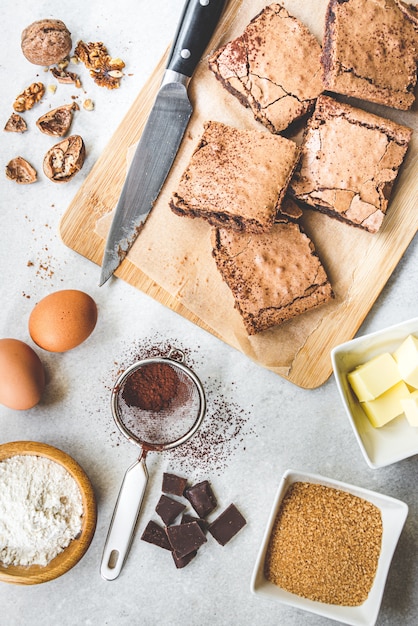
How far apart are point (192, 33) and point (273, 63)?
337mm

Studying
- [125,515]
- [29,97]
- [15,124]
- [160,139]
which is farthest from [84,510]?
[29,97]

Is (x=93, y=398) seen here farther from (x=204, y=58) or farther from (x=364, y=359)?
(x=204, y=58)

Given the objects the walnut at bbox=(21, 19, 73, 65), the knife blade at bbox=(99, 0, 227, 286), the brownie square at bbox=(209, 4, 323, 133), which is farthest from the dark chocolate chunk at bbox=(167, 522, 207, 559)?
the walnut at bbox=(21, 19, 73, 65)

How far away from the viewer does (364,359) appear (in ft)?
6.60

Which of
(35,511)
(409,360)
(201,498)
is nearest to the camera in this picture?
(409,360)

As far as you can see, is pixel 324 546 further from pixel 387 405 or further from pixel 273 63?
pixel 273 63

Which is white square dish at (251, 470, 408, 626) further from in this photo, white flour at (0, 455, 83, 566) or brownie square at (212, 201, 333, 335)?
white flour at (0, 455, 83, 566)

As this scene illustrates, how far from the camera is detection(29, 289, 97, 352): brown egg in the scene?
191cm

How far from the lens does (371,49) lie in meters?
1.91

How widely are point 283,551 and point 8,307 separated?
1544mm

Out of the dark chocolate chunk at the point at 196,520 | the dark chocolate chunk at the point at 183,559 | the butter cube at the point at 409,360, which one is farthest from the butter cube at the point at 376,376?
the dark chocolate chunk at the point at 183,559

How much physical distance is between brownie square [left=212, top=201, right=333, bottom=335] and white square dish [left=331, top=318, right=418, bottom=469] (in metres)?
0.25

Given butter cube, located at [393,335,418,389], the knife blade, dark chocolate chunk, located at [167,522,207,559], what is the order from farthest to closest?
dark chocolate chunk, located at [167,522,207,559] → the knife blade → butter cube, located at [393,335,418,389]

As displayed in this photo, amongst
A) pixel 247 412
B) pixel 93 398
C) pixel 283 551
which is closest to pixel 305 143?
pixel 247 412
